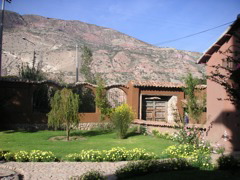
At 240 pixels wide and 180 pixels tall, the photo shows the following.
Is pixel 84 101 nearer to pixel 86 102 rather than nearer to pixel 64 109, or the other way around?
pixel 86 102

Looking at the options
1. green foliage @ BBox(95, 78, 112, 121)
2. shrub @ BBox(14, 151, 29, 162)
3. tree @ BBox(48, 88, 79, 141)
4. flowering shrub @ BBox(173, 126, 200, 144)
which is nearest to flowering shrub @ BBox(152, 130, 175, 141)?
flowering shrub @ BBox(173, 126, 200, 144)

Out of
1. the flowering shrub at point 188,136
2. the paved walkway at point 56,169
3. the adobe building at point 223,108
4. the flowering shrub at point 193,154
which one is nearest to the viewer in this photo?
the paved walkway at point 56,169

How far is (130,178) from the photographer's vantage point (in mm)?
6367

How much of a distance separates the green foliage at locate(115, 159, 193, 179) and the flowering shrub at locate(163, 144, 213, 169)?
43 centimetres

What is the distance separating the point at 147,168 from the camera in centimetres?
695

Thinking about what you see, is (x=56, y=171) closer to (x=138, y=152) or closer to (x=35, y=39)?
(x=138, y=152)

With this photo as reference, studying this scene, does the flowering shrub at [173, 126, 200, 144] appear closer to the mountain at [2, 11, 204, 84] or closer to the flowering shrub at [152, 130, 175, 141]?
the flowering shrub at [152, 130, 175, 141]

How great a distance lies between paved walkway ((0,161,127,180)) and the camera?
7.03 m

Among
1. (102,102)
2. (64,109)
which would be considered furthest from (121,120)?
(102,102)

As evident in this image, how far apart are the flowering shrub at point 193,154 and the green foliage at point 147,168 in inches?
17.0

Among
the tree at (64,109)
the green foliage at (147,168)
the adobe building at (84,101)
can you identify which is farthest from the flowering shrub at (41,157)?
the adobe building at (84,101)

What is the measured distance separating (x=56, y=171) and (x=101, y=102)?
12016 mm

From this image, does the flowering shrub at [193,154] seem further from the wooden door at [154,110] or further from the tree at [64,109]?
the wooden door at [154,110]

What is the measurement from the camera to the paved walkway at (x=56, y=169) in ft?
23.1
